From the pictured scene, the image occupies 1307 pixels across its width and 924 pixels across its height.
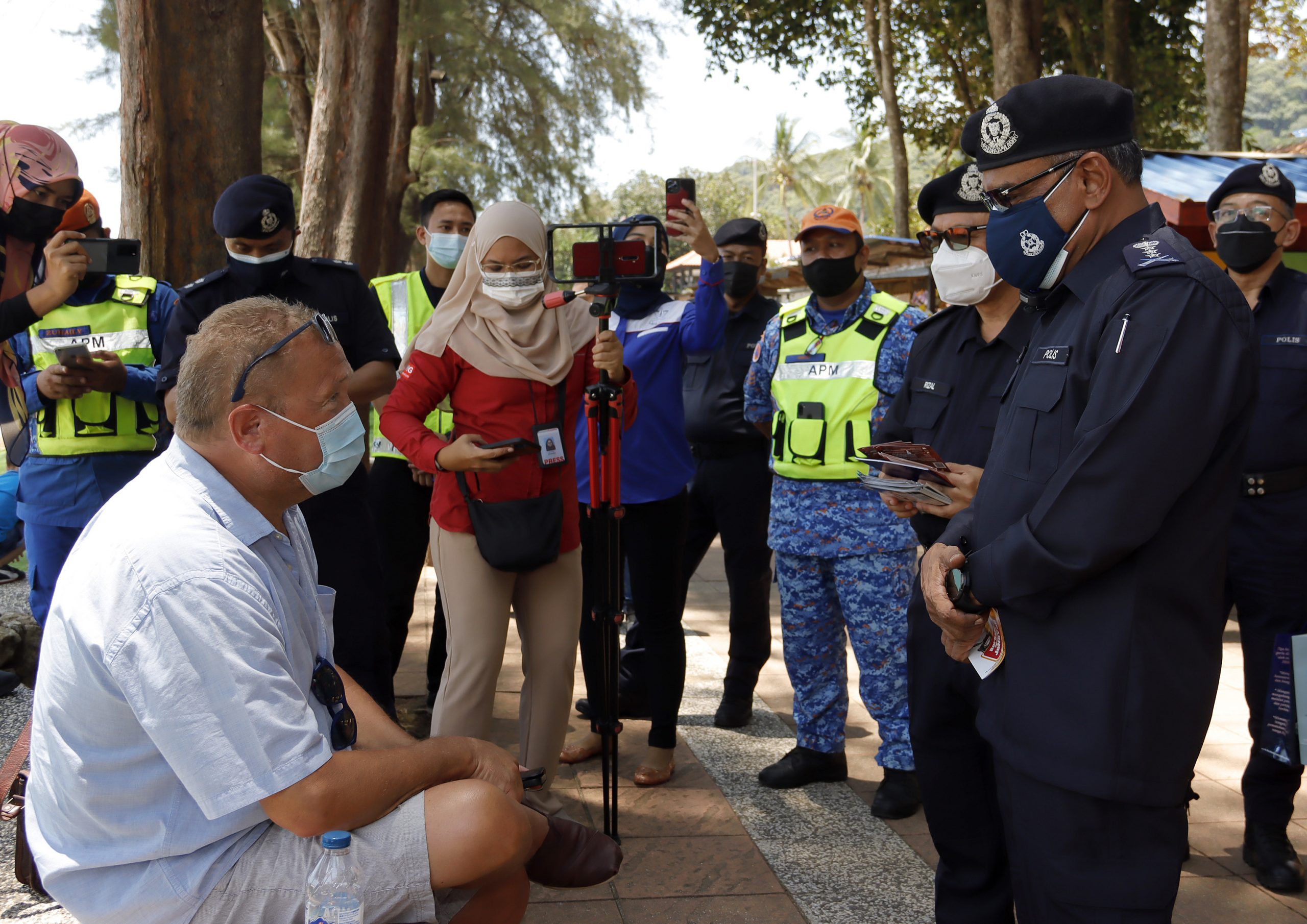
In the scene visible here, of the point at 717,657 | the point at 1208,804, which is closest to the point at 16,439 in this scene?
the point at 717,657

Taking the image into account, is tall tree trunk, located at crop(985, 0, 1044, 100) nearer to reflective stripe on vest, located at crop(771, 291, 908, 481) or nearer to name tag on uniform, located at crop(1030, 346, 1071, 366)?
reflective stripe on vest, located at crop(771, 291, 908, 481)

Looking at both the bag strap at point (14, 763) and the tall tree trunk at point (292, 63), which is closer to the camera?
the bag strap at point (14, 763)

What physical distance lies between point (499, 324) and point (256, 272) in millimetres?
920

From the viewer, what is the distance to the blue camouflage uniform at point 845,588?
4.03m

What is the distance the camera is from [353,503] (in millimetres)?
3848

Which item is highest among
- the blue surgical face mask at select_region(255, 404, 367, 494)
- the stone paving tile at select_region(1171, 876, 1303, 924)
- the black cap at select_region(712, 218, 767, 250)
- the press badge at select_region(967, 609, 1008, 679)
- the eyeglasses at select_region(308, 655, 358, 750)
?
the black cap at select_region(712, 218, 767, 250)

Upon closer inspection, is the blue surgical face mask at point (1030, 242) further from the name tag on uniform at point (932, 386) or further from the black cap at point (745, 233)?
the black cap at point (745, 233)

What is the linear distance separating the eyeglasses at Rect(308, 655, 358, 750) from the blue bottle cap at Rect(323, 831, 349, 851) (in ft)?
1.00

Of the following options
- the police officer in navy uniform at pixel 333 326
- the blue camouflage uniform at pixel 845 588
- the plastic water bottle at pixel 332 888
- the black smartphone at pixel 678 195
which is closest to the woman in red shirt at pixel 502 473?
the police officer in navy uniform at pixel 333 326

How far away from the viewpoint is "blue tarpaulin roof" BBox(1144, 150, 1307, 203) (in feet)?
26.8

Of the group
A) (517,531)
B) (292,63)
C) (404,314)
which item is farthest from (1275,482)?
(292,63)

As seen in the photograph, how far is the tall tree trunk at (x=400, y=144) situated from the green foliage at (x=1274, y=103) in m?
93.3

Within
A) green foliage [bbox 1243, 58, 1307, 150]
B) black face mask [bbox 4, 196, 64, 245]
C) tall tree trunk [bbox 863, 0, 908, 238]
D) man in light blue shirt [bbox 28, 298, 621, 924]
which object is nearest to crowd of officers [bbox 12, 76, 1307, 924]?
black face mask [bbox 4, 196, 64, 245]

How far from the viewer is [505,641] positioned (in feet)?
11.8
